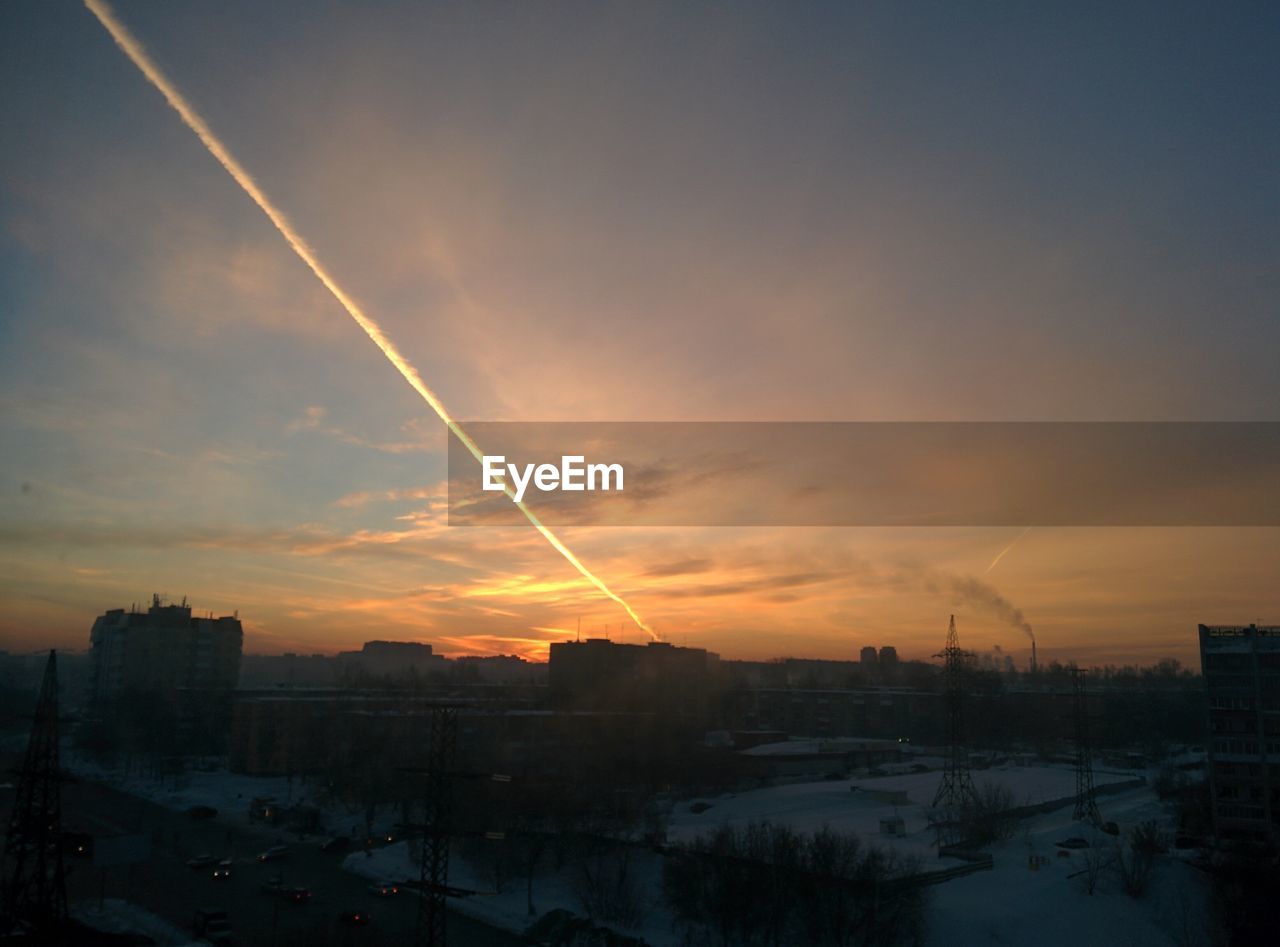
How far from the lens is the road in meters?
16.2

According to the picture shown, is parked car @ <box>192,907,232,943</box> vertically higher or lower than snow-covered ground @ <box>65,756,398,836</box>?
higher

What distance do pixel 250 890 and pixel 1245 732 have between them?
2507 centimetres

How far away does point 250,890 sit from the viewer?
19.2 meters

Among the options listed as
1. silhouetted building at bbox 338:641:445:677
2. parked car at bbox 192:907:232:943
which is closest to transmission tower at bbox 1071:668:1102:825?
parked car at bbox 192:907:232:943

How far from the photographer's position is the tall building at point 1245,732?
21688 mm

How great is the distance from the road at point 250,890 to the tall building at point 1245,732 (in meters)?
18.6

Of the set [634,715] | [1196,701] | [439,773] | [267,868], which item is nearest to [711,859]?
[439,773]

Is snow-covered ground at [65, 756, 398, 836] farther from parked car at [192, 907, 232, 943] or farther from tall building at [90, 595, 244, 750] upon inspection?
tall building at [90, 595, 244, 750]

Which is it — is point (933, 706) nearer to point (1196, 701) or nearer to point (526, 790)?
point (1196, 701)

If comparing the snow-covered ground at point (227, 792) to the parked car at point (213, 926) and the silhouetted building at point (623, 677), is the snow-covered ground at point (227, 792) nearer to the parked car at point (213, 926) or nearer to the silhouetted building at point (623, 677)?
the parked car at point (213, 926)

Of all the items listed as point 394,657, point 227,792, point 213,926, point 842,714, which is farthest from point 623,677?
point 394,657

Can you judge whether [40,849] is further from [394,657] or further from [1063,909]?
[394,657]

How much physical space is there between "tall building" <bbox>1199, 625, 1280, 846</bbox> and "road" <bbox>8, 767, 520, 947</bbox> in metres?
18.6

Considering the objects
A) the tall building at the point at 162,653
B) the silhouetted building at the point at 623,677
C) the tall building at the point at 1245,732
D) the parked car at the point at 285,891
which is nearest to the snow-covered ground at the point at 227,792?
the parked car at the point at 285,891
